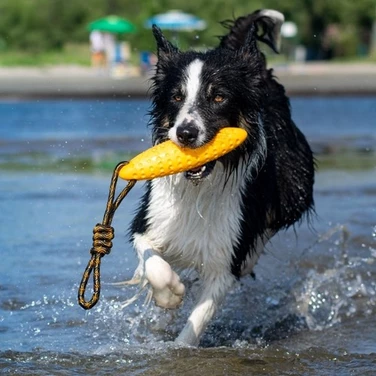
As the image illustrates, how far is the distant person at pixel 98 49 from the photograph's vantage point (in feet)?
119

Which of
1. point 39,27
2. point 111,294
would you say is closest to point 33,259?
point 111,294

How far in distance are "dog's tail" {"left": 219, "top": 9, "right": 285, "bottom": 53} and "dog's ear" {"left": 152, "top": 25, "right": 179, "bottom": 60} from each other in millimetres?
1291

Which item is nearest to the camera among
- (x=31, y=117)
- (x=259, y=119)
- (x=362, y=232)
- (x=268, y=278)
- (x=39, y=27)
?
(x=259, y=119)

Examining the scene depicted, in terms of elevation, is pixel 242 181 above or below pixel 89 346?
above

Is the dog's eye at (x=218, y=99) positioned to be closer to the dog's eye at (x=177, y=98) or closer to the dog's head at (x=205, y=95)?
the dog's head at (x=205, y=95)

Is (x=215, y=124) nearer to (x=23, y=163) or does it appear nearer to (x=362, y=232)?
(x=362, y=232)

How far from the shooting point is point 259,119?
5582mm

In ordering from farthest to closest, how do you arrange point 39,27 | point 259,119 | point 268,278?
1. point 39,27
2. point 268,278
3. point 259,119

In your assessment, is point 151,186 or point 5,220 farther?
point 5,220

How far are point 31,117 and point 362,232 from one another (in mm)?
11918

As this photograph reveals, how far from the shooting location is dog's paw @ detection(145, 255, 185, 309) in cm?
525

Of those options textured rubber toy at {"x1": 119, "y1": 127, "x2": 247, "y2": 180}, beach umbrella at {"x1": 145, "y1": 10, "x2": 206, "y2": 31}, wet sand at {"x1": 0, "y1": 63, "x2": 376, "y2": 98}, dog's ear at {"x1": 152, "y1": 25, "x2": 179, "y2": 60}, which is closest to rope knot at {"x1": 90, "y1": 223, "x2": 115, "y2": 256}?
textured rubber toy at {"x1": 119, "y1": 127, "x2": 247, "y2": 180}

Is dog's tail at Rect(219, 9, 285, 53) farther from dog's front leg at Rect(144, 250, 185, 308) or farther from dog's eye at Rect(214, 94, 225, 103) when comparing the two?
Answer: dog's front leg at Rect(144, 250, 185, 308)

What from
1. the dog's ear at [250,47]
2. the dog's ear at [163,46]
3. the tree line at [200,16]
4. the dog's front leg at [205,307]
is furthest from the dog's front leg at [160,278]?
the tree line at [200,16]
